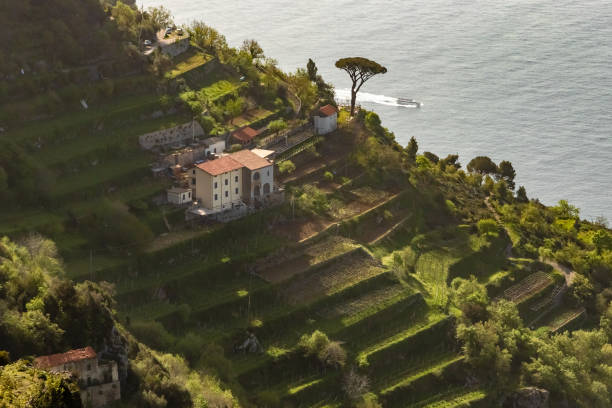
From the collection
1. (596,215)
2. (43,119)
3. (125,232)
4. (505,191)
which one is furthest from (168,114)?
(596,215)

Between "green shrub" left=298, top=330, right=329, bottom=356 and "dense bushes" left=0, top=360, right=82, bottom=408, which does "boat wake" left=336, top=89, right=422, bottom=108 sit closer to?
"green shrub" left=298, top=330, right=329, bottom=356

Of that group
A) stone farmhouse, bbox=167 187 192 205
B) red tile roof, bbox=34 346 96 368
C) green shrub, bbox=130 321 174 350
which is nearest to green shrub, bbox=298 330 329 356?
green shrub, bbox=130 321 174 350

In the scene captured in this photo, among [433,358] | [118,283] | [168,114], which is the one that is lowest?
[433,358]

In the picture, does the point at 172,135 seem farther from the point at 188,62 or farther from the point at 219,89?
the point at 188,62

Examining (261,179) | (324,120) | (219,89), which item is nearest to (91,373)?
(261,179)

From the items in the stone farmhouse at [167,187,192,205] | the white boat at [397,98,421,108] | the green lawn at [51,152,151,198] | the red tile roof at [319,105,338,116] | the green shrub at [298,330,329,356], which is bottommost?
the green shrub at [298,330,329,356]

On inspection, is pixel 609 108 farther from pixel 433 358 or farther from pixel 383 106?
pixel 433 358

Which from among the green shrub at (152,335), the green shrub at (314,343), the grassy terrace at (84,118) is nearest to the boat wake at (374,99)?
the grassy terrace at (84,118)
